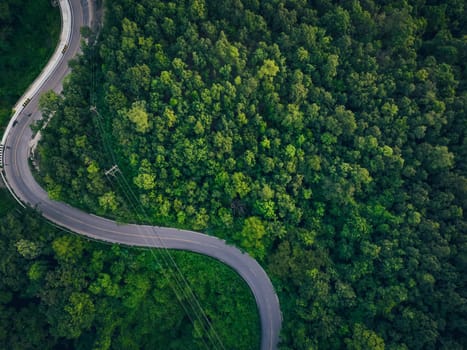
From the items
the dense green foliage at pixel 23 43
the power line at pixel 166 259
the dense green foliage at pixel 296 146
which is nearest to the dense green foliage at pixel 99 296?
the power line at pixel 166 259

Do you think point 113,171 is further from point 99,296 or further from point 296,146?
point 296,146

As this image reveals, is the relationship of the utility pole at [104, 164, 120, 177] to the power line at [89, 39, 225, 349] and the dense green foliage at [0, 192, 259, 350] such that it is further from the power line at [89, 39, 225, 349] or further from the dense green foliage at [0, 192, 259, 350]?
the dense green foliage at [0, 192, 259, 350]

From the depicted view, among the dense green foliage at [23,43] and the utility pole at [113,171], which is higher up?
the dense green foliage at [23,43]

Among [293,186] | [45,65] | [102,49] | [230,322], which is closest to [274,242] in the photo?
[293,186]

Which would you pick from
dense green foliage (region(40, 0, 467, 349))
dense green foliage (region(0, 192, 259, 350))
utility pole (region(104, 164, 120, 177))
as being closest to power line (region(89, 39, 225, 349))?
utility pole (region(104, 164, 120, 177))

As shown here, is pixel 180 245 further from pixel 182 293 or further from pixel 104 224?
pixel 104 224

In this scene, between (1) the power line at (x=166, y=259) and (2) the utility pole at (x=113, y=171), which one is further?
(1) the power line at (x=166, y=259)

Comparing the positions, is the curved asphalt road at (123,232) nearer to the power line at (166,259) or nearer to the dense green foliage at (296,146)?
the power line at (166,259)

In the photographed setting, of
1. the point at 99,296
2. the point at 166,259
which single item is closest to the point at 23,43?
the point at 166,259
